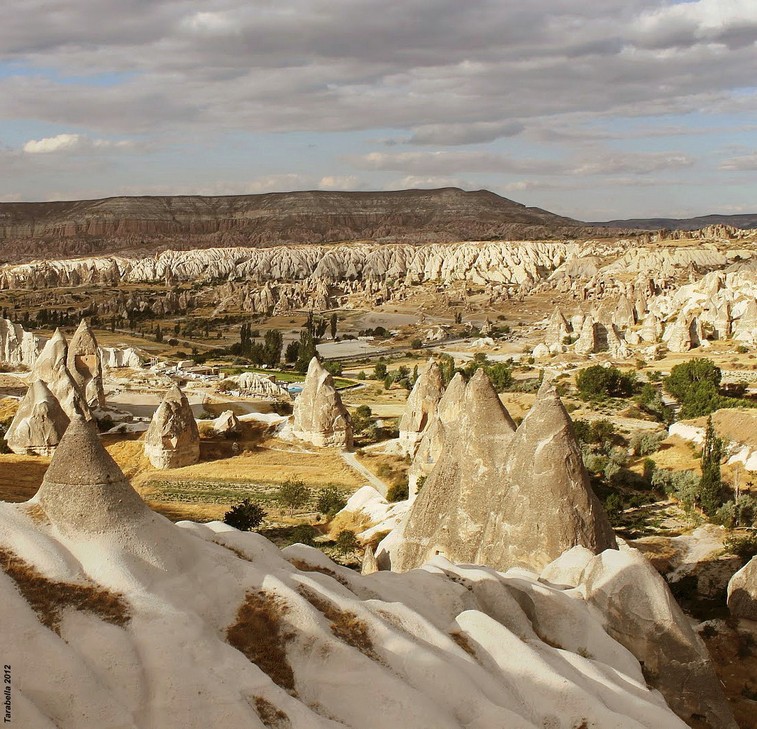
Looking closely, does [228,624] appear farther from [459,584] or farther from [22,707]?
[459,584]

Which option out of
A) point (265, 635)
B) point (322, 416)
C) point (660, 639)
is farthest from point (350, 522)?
point (265, 635)

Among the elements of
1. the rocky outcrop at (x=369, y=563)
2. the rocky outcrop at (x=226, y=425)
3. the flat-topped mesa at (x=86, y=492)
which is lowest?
the rocky outcrop at (x=226, y=425)

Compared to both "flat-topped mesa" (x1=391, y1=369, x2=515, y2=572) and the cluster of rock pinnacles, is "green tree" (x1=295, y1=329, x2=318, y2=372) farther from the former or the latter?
the cluster of rock pinnacles

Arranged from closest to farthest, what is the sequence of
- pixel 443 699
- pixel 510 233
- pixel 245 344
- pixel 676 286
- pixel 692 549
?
pixel 443 699 < pixel 692 549 < pixel 245 344 < pixel 676 286 < pixel 510 233

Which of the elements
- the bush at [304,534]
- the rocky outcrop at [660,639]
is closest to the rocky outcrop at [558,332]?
the bush at [304,534]

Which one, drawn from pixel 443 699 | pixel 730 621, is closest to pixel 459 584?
pixel 443 699

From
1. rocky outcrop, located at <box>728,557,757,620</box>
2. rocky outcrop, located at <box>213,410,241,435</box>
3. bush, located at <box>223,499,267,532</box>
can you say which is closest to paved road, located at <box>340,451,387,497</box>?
bush, located at <box>223,499,267,532</box>

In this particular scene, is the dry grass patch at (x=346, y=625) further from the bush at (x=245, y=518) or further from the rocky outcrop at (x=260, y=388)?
the rocky outcrop at (x=260, y=388)
